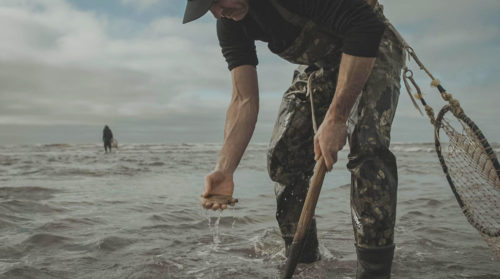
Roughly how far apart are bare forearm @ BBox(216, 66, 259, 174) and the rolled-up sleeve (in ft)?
0.16

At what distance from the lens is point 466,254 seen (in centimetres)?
335

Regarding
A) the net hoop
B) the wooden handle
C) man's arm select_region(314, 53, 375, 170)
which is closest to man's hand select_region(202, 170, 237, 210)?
the wooden handle

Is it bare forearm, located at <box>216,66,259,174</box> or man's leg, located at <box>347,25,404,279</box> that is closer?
man's leg, located at <box>347,25,404,279</box>

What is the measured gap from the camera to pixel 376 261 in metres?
2.22

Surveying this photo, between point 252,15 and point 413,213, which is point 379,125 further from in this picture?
point 413,213

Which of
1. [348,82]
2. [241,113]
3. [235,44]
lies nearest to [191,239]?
[241,113]

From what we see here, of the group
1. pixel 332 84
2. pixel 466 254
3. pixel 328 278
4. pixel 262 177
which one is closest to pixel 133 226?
pixel 328 278

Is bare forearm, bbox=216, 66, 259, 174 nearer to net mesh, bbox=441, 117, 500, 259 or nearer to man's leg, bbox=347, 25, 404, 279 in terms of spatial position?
man's leg, bbox=347, 25, 404, 279

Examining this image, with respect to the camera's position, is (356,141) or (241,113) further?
(241,113)

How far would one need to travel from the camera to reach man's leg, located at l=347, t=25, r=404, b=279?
222 cm

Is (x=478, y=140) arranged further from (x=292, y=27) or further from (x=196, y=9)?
(x=196, y=9)

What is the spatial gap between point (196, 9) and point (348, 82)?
0.78 metres

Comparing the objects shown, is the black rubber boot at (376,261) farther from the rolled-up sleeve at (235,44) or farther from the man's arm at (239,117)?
the rolled-up sleeve at (235,44)

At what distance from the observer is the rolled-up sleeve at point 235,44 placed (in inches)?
103
